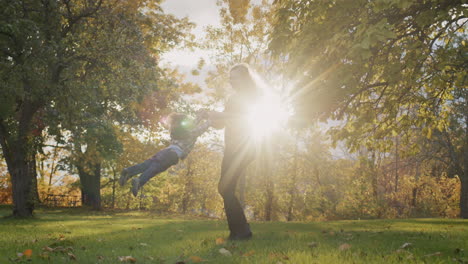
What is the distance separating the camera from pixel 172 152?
161 inches

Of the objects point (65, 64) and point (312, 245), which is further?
point (65, 64)

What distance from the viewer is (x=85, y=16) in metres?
15.5

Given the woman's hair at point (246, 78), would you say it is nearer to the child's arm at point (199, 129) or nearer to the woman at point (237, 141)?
the woman at point (237, 141)

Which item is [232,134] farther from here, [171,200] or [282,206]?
[171,200]

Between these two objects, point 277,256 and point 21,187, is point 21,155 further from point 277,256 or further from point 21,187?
point 277,256

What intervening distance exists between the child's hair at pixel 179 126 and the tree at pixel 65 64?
1117 centimetres

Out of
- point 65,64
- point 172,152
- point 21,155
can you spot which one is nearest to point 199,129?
point 172,152

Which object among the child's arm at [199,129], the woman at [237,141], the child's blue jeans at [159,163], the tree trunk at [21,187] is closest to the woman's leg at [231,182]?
the woman at [237,141]

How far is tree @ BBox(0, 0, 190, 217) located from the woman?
378 inches

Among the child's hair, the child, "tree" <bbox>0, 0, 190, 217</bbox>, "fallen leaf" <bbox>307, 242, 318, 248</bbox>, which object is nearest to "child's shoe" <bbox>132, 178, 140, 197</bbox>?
the child

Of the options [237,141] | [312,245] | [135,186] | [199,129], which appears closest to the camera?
[135,186]

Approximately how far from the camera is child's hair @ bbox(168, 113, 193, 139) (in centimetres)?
437

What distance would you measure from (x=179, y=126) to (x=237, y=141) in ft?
7.40

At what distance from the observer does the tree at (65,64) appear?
13688 millimetres
